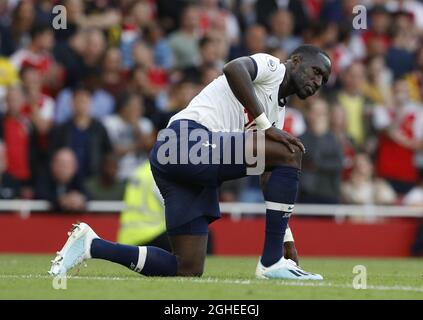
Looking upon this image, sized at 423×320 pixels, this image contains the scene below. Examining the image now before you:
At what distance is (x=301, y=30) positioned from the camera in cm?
1875

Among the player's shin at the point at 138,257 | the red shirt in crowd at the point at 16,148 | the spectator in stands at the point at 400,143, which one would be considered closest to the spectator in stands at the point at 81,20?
the red shirt in crowd at the point at 16,148

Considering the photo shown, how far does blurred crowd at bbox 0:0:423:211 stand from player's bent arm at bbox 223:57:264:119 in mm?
6261

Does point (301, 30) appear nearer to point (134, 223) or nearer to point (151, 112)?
point (151, 112)

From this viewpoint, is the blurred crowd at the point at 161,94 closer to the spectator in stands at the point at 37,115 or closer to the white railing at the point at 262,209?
the spectator in stands at the point at 37,115

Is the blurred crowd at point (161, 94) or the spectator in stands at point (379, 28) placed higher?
the spectator in stands at point (379, 28)

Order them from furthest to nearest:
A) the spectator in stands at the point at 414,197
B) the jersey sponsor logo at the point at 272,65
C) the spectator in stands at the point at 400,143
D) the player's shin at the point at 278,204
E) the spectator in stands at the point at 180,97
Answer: the spectator in stands at the point at 400,143 → the spectator in stands at the point at 414,197 → the spectator in stands at the point at 180,97 → the jersey sponsor logo at the point at 272,65 → the player's shin at the point at 278,204

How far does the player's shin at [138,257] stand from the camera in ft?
28.5

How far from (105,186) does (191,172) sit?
7.00 meters

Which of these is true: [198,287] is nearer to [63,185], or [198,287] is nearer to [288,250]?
[288,250]

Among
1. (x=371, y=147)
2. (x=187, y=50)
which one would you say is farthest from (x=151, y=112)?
(x=371, y=147)

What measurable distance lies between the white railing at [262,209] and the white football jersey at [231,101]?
6.38 m

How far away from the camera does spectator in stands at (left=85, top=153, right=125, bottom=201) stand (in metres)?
15.5

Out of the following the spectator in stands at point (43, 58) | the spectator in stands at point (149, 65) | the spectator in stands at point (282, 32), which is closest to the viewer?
the spectator in stands at point (43, 58)

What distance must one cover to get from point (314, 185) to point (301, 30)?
3.58 meters
